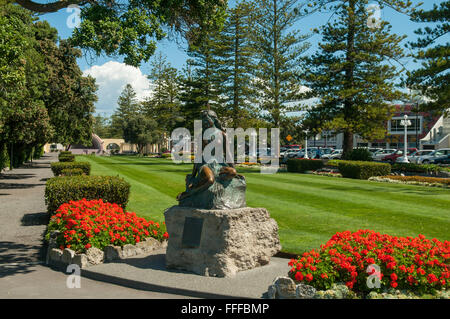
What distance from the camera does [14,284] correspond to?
20.5 ft

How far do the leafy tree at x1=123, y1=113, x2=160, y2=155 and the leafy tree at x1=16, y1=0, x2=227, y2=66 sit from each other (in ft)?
228

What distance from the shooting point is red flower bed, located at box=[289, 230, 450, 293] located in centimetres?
519

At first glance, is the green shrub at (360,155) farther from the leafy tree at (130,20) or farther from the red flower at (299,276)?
the red flower at (299,276)

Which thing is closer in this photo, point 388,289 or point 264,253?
point 388,289

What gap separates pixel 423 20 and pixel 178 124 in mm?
33999

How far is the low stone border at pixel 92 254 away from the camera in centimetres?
712

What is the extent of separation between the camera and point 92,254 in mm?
7184

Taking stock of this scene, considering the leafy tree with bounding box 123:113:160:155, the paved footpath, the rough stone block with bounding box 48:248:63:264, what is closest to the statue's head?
the paved footpath

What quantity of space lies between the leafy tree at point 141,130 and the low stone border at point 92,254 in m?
70.7

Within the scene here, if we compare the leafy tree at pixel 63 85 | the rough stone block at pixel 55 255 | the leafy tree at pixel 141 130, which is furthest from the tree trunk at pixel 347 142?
the leafy tree at pixel 141 130

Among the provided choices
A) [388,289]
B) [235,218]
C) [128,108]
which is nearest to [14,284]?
[235,218]

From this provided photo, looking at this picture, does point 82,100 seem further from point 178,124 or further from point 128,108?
point 128,108

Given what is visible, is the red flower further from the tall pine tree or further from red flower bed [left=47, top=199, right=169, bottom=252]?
the tall pine tree

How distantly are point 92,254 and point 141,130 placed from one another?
71843mm
